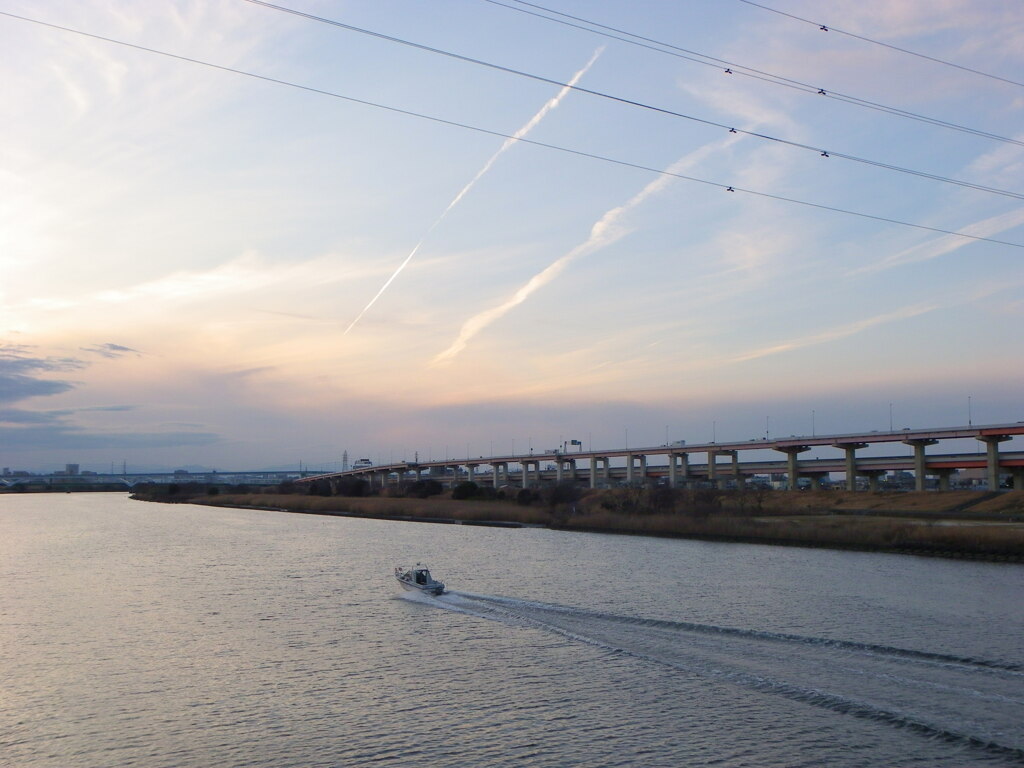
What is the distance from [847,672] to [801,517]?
48.3m

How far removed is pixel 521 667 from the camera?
22.2 metres

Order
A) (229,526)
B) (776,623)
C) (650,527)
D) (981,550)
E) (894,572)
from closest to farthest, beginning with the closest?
(776,623) < (894,572) < (981,550) < (650,527) < (229,526)

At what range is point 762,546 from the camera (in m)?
52.2

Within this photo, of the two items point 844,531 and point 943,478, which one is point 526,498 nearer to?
point 943,478

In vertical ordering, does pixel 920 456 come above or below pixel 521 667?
above

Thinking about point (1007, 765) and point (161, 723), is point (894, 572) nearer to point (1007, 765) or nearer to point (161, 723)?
point (1007, 765)

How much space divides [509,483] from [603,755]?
142 metres

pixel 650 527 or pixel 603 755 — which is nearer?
pixel 603 755

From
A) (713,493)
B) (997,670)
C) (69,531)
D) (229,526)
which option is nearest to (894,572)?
(997,670)

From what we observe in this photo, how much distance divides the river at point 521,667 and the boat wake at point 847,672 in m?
0.07

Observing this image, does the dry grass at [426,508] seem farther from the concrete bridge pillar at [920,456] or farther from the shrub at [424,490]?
the concrete bridge pillar at [920,456]

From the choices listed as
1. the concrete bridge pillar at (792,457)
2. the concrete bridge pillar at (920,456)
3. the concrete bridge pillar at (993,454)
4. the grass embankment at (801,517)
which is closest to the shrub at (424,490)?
the grass embankment at (801,517)

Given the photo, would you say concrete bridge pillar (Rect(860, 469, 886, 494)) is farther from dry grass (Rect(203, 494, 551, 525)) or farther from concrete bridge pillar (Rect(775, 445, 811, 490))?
dry grass (Rect(203, 494, 551, 525))

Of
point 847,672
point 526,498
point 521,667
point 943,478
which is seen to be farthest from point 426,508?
point 847,672
